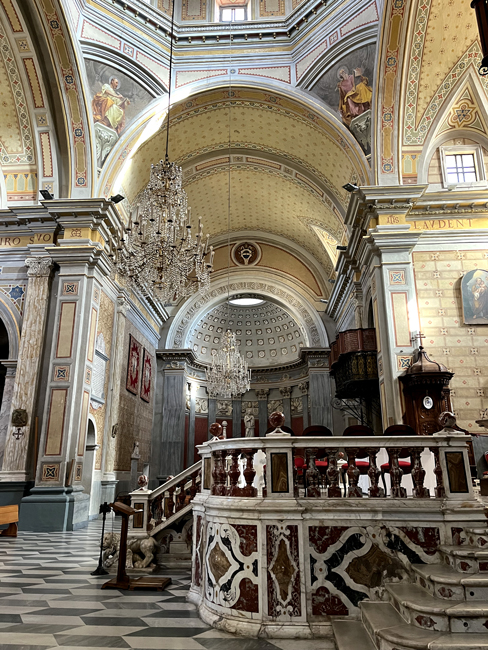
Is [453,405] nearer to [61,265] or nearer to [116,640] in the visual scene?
[116,640]

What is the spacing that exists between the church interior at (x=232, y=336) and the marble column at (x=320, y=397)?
13.8 feet

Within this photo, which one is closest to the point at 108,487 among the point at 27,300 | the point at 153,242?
the point at 27,300

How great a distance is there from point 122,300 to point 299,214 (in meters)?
7.27

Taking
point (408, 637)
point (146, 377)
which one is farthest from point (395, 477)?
point (146, 377)

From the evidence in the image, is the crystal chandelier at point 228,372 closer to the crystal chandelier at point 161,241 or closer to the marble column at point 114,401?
the marble column at point 114,401

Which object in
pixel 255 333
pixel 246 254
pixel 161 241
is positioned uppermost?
pixel 246 254

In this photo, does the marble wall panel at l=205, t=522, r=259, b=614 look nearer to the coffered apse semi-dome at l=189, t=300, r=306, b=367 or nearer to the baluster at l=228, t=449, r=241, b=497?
the baluster at l=228, t=449, r=241, b=497

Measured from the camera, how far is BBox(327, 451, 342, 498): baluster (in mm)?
3891

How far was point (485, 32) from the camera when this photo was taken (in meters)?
4.14

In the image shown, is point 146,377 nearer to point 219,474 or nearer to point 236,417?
point 236,417

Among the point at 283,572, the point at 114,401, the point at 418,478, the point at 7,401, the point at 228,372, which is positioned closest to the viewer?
the point at 283,572

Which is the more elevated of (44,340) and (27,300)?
(27,300)

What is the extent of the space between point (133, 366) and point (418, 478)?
12.5 m

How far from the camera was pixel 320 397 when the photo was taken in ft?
63.3
